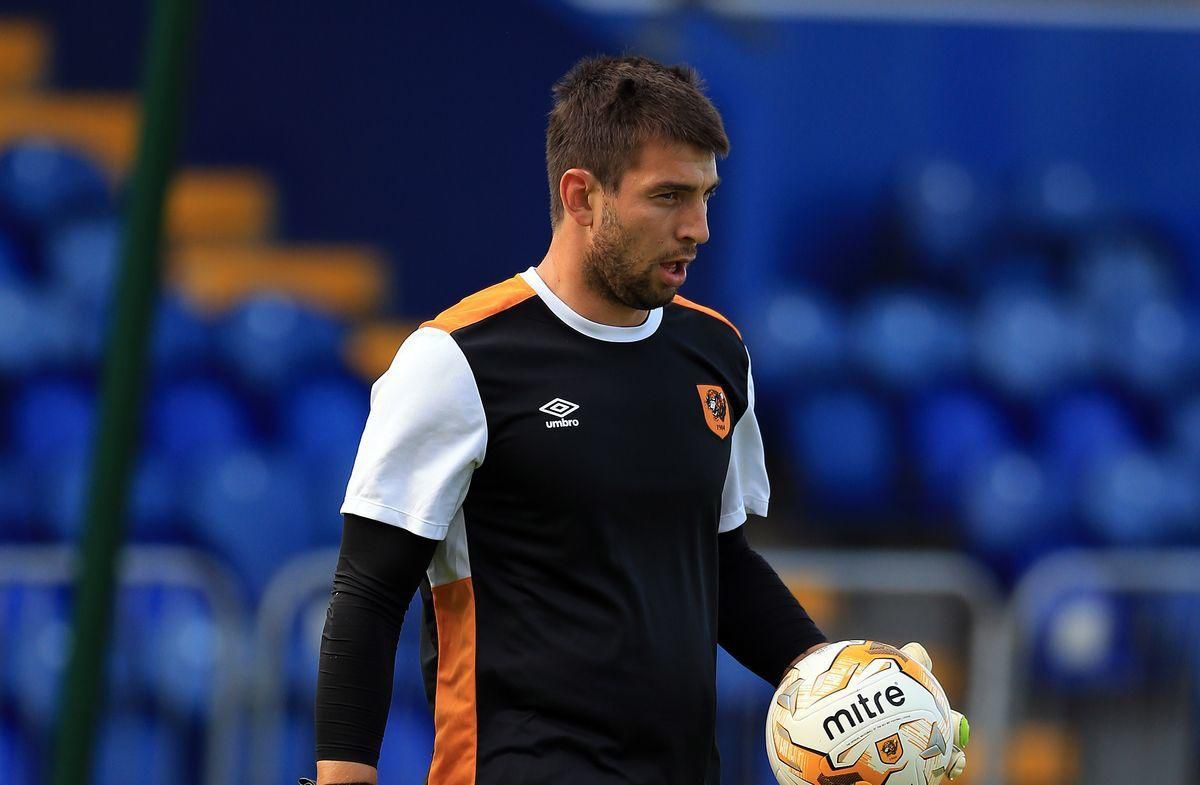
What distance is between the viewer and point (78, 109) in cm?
1071

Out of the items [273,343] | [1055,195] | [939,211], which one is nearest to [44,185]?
[273,343]

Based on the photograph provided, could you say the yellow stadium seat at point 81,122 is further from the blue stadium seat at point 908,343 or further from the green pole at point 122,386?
the green pole at point 122,386

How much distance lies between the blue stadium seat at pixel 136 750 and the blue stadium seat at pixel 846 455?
3.84 m

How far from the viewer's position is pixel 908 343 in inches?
407

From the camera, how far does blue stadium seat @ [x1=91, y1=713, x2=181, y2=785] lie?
732 centimetres

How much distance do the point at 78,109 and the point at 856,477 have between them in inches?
183

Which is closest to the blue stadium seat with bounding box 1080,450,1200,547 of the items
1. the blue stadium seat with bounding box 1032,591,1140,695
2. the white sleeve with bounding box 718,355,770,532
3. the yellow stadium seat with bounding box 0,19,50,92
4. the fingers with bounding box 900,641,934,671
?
the blue stadium seat with bounding box 1032,591,1140,695

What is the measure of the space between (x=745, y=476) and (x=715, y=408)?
0.89 feet

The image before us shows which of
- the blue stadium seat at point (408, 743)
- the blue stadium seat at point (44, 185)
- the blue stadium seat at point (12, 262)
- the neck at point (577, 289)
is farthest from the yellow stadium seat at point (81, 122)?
the neck at point (577, 289)

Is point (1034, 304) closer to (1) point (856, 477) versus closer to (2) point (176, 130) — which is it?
(1) point (856, 477)

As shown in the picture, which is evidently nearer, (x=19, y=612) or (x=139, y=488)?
(x=19, y=612)

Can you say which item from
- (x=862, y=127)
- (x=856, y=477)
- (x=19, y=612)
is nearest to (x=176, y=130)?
(x=19, y=612)

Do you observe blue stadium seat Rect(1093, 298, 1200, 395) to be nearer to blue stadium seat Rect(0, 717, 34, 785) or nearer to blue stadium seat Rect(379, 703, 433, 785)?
blue stadium seat Rect(379, 703, 433, 785)

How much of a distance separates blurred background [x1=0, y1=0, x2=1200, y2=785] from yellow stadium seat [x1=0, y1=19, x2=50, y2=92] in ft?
0.05
